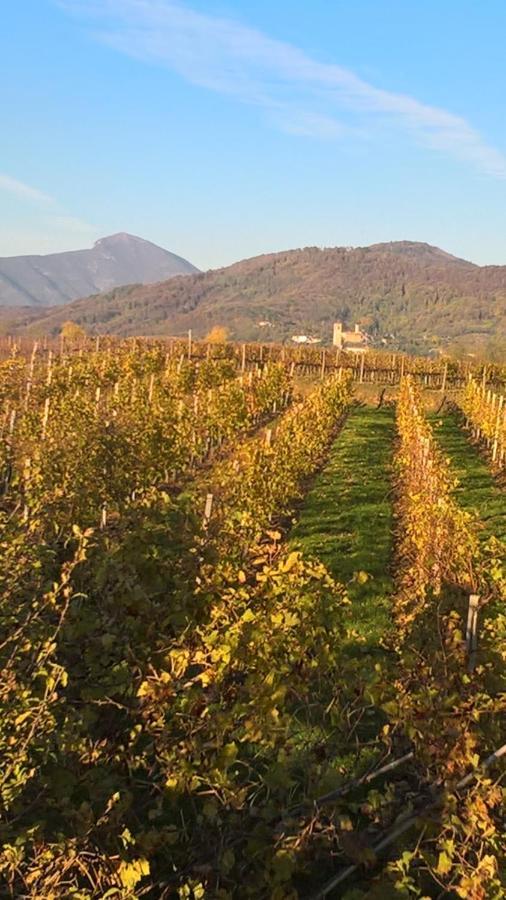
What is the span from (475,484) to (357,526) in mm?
5993

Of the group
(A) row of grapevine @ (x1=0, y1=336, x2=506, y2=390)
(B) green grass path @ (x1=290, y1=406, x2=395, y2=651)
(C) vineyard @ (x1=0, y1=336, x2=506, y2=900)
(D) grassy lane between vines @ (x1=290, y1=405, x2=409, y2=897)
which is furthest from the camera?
(A) row of grapevine @ (x1=0, y1=336, x2=506, y2=390)

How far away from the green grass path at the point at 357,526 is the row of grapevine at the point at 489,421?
2.97 metres

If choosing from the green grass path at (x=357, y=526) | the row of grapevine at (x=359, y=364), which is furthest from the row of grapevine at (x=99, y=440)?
the row of grapevine at (x=359, y=364)

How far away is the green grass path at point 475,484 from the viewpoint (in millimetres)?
13805

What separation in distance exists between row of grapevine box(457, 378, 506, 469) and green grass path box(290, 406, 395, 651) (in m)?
2.97

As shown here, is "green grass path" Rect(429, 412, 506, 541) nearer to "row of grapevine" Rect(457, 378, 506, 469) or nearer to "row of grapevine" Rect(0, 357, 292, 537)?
"row of grapevine" Rect(457, 378, 506, 469)

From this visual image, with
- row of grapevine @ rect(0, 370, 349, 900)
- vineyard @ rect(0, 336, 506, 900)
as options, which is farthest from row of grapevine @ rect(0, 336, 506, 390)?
row of grapevine @ rect(0, 370, 349, 900)

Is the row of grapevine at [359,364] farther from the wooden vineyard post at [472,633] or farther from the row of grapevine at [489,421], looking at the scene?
the wooden vineyard post at [472,633]

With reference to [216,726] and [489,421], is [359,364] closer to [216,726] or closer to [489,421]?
[489,421]

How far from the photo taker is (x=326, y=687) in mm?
4379

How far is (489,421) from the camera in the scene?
2302 cm

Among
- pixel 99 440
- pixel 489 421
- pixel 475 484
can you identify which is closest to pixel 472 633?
pixel 99 440

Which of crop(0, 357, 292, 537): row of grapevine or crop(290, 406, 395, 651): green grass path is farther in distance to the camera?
crop(290, 406, 395, 651): green grass path

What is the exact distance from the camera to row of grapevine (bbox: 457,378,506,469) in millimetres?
20734
